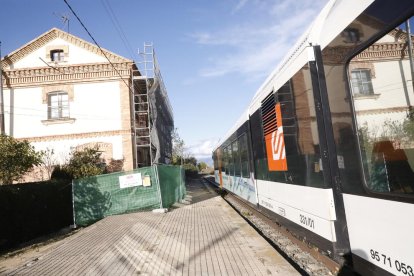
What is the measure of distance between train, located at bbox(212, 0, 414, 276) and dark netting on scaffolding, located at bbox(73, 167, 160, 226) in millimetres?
9599

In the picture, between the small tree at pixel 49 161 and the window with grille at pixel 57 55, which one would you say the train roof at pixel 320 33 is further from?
the window with grille at pixel 57 55

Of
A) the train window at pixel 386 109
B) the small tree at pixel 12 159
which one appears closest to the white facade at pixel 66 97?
the small tree at pixel 12 159

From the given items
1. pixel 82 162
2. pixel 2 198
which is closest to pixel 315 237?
pixel 2 198

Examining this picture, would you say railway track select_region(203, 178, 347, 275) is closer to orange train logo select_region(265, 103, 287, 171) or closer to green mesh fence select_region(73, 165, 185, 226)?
orange train logo select_region(265, 103, 287, 171)

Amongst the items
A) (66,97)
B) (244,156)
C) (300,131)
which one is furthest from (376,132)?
(66,97)

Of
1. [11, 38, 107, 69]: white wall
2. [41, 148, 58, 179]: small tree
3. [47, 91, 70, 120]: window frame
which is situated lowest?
[41, 148, 58, 179]: small tree

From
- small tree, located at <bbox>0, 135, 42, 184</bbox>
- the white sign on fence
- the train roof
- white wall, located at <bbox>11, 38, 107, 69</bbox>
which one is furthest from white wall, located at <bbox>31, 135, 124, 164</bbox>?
the train roof

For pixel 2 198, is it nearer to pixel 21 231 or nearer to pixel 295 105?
pixel 21 231

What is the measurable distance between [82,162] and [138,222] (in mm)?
8256

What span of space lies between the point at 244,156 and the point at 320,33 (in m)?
6.90

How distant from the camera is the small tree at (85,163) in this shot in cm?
1769

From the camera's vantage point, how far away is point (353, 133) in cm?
367

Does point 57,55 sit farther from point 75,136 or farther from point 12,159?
point 12,159

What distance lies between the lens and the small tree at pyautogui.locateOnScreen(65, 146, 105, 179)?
17.7 meters
